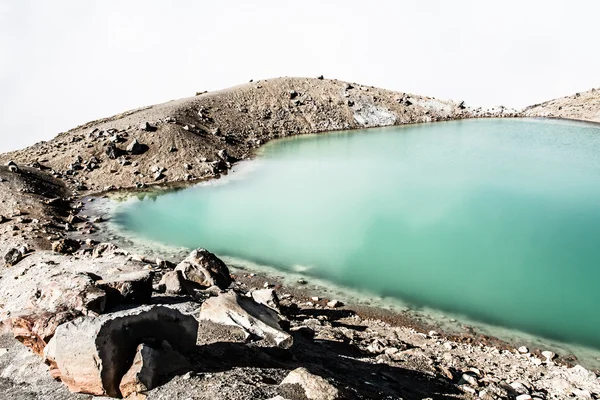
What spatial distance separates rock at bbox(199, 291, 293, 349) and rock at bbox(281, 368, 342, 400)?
277 cm

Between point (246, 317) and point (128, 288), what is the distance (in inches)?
127

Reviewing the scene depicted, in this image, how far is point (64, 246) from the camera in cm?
2047

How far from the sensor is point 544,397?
434 inches

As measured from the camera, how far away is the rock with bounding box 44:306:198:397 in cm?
769

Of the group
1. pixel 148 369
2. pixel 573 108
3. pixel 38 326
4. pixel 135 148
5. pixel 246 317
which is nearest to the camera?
pixel 148 369

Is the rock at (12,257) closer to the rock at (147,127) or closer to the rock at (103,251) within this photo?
the rock at (103,251)

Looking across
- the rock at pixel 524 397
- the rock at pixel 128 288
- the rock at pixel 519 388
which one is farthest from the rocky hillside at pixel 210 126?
the rock at pixel 524 397

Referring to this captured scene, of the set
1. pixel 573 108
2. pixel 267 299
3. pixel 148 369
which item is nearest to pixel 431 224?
pixel 267 299

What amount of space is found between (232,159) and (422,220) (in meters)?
21.5

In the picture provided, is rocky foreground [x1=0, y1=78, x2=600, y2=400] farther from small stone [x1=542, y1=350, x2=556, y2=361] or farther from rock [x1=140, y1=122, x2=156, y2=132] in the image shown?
rock [x1=140, y1=122, x2=156, y2=132]

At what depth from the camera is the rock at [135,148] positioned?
3650cm

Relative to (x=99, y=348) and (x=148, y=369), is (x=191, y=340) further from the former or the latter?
(x=99, y=348)

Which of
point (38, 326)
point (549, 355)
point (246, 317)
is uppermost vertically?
point (38, 326)

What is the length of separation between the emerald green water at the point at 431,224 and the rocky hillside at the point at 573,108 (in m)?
18.5
